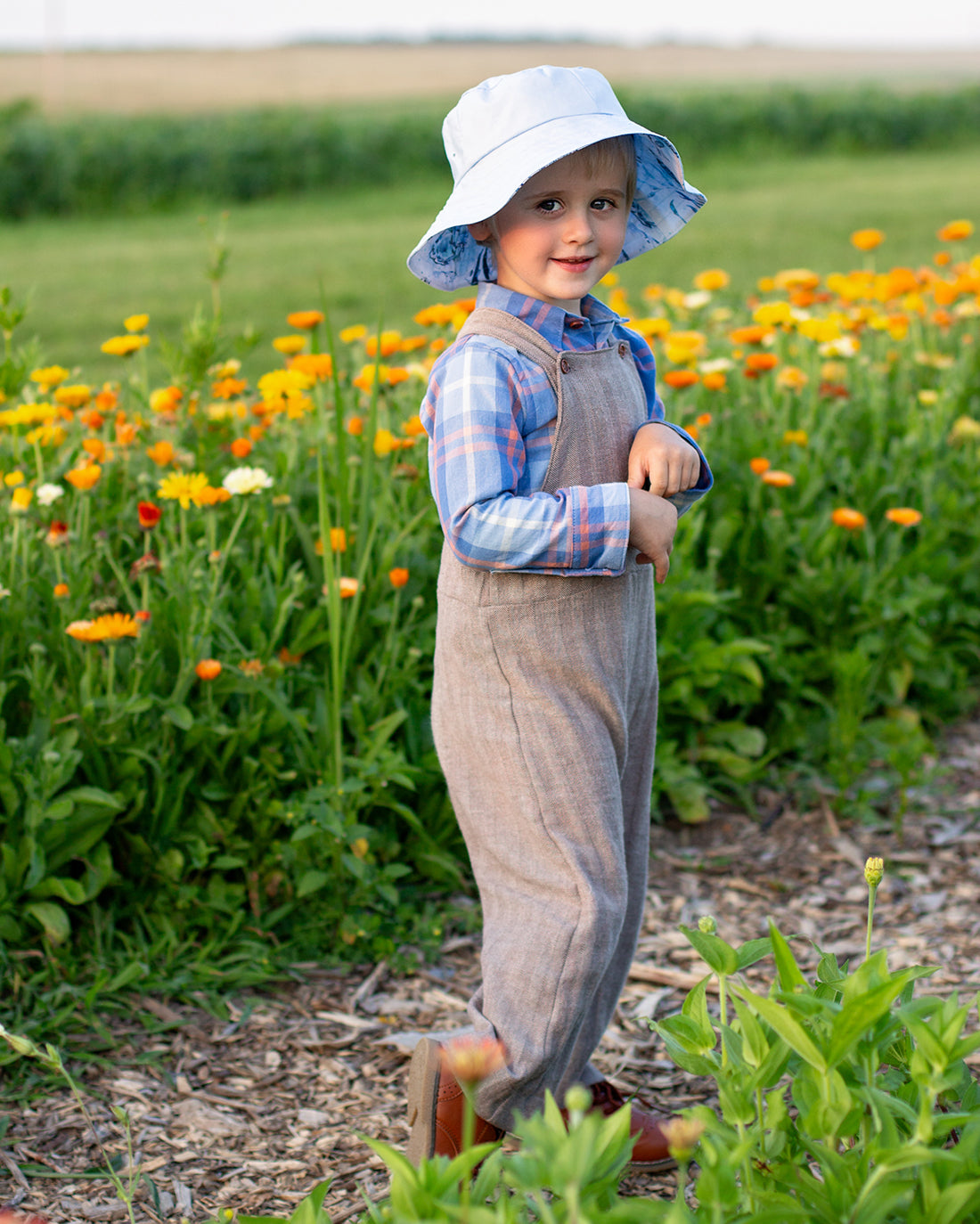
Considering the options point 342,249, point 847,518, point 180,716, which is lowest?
point 180,716

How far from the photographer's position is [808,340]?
420 centimetres

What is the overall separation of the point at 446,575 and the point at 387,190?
55.5 feet

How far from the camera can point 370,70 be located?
3628 centimetres

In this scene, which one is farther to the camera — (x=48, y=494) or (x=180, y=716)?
(x=48, y=494)

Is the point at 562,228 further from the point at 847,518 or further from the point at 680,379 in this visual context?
the point at 847,518

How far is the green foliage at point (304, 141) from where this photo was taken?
16062mm

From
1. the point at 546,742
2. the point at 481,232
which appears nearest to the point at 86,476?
the point at 481,232

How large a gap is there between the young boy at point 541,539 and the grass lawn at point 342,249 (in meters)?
4.50

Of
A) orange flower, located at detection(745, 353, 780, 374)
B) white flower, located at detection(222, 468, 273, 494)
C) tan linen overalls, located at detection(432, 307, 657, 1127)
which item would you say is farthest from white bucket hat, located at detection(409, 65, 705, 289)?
orange flower, located at detection(745, 353, 780, 374)

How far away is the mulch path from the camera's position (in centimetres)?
198

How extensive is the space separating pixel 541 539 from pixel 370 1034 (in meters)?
1.14

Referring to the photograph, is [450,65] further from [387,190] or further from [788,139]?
[387,190]

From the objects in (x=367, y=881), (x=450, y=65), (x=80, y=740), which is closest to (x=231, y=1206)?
(x=367, y=881)

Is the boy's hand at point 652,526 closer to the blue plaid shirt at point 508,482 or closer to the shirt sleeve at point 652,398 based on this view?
the blue plaid shirt at point 508,482
